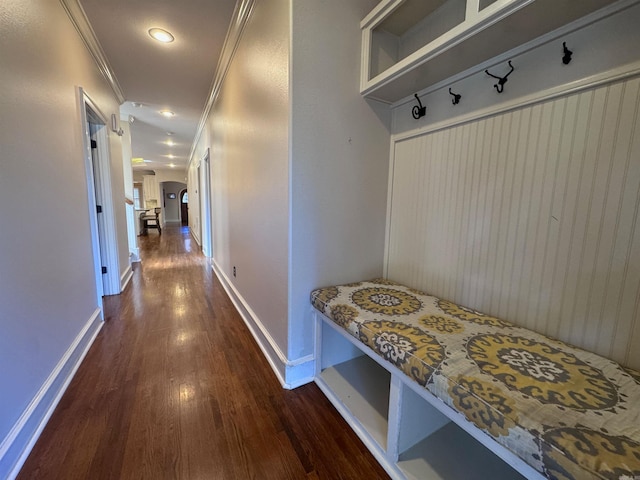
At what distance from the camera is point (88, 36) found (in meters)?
2.21

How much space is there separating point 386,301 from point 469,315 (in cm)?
38

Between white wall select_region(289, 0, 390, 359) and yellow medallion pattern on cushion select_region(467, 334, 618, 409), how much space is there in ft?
2.78

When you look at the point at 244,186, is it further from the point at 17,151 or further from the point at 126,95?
the point at 126,95

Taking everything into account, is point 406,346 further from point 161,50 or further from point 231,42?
point 161,50

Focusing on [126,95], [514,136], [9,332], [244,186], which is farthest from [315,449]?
[126,95]

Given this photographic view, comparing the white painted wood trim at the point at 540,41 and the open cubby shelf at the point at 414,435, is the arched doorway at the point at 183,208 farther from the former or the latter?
the white painted wood trim at the point at 540,41

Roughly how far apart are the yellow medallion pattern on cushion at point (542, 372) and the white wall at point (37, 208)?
1.80 metres

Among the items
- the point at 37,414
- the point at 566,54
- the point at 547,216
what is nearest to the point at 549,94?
the point at 566,54

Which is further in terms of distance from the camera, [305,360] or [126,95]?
[126,95]

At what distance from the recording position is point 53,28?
1673 millimetres

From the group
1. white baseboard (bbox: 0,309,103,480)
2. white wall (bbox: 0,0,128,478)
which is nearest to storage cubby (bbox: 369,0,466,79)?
white wall (bbox: 0,0,128,478)

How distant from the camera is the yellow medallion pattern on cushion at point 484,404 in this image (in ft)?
2.20

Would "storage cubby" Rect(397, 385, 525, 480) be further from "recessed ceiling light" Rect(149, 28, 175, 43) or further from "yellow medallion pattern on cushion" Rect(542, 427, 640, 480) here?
"recessed ceiling light" Rect(149, 28, 175, 43)

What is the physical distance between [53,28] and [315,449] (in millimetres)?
2879
